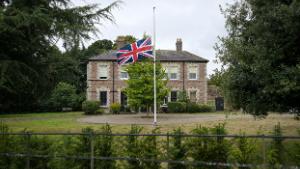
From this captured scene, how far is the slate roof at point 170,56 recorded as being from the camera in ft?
145

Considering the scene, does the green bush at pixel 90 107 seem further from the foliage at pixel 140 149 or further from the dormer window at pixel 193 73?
the foliage at pixel 140 149

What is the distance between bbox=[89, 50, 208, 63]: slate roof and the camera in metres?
44.2

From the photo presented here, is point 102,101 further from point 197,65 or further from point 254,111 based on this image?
point 254,111

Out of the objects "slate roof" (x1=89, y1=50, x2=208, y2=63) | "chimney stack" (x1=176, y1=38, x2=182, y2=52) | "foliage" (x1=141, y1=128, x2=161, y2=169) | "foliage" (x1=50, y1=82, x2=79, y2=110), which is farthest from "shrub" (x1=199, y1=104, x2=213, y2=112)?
"foliage" (x1=141, y1=128, x2=161, y2=169)

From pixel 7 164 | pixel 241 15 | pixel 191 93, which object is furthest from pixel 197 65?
pixel 7 164

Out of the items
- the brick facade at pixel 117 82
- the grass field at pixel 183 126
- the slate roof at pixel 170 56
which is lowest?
the grass field at pixel 183 126

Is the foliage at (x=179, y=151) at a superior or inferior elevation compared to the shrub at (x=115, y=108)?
inferior

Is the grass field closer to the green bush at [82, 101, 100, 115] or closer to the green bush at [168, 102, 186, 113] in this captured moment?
the green bush at [82, 101, 100, 115]

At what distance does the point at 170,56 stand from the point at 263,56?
36354mm

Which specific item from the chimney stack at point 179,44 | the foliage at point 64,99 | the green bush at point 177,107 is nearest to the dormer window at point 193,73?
the chimney stack at point 179,44

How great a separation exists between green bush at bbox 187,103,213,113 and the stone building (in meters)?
2.59

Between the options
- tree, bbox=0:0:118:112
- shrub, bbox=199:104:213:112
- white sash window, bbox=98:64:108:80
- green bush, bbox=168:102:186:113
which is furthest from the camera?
white sash window, bbox=98:64:108:80

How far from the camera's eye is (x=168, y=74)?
45.0 m

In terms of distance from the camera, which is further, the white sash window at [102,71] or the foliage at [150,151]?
the white sash window at [102,71]
